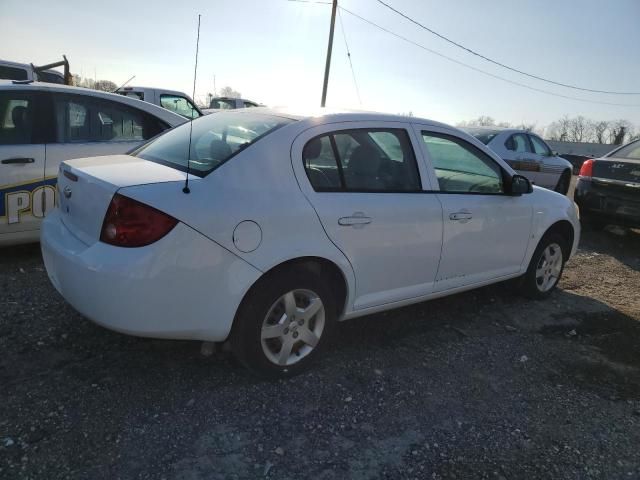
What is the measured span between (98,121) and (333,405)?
12.5 feet

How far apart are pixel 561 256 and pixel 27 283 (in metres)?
4.76

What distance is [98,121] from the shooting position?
5.11 m

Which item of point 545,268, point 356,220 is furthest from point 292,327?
point 545,268

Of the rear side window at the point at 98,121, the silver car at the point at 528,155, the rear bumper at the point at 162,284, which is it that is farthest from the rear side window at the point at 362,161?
the silver car at the point at 528,155

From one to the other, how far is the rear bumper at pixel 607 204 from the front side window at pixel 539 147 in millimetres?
3082

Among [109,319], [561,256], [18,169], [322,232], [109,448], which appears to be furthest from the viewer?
[561,256]

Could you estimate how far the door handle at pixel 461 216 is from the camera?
3.64 meters

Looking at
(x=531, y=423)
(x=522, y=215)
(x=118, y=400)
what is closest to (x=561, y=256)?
(x=522, y=215)

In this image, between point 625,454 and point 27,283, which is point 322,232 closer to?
point 625,454

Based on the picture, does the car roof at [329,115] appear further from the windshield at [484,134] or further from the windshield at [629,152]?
the windshield at [484,134]

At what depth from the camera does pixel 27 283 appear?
4.19 metres

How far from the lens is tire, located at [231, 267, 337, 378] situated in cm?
280

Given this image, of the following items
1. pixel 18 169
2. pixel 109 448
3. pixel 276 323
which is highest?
pixel 18 169

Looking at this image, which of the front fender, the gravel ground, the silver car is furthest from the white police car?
the silver car
